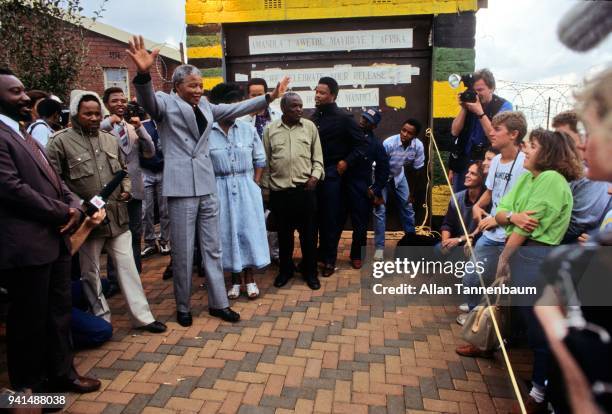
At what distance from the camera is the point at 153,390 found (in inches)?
106

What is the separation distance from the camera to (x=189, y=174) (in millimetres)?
3396

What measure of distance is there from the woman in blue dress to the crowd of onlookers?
0.01 meters

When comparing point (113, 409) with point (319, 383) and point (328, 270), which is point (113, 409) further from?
point (328, 270)

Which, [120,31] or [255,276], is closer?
[255,276]

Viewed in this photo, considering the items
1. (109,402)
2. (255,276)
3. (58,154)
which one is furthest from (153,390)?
(255,276)

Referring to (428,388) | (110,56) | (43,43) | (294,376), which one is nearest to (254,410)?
Answer: (294,376)

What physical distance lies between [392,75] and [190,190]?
3706 mm

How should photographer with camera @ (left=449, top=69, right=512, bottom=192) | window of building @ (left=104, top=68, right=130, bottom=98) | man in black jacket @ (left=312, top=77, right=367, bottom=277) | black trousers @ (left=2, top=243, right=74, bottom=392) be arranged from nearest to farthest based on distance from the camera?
black trousers @ (left=2, top=243, right=74, bottom=392), photographer with camera @ (left=449, top=69, right=512, bottom=192), man in black jacket @ (left=312, top=77, right=367, bottom=277), window of building @ (left=104, top=68, right=130, bottom=98)

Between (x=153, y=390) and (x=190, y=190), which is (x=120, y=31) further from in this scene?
A: (x=153, y=390)

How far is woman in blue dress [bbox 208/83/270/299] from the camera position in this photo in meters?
3.86

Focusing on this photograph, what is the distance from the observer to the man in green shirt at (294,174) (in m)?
4.22

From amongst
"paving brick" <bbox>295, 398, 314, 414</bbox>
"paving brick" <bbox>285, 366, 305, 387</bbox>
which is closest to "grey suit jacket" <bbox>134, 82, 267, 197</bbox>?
"paving brick" <bbox>285, 366, 305, 387</bbox>

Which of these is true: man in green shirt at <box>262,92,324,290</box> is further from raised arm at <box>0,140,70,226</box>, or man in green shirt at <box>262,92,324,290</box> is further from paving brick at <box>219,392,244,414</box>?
raised arm at <box>0,140,70,226</box>

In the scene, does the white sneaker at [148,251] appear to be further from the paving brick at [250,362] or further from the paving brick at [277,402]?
the paving brick at [277,402]
